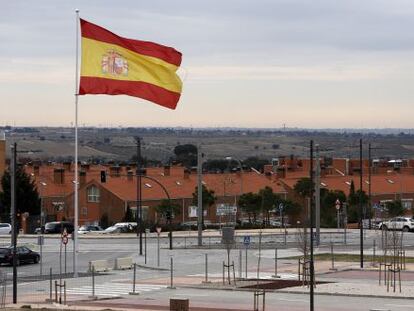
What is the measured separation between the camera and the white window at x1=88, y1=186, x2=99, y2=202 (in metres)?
128

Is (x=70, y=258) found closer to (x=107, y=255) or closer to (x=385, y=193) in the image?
(x=107, y=255)

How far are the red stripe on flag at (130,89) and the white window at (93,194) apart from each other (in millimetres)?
81306

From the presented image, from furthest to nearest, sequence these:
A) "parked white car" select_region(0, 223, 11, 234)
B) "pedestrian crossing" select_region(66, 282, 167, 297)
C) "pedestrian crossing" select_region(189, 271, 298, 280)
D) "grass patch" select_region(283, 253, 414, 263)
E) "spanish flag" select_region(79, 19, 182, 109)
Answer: "parked white car" select_region(0, 223, 11, 234)
"grass patch" select_region(283, 253, 414, 263)
"pedestrian crossing" select_region(189, 271, 298, 280)
"pedestrian crossing" select_region(66, 282, 167, 297)
"spanish flag" select_region(79, 19, 182, 109)

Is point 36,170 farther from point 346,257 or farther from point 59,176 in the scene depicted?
point 346,257

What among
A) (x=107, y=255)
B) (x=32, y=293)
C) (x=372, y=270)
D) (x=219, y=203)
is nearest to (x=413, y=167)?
(x=219, y=203)

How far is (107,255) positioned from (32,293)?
90.3 ft

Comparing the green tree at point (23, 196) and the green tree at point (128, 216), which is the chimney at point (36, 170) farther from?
the green tree at point (128, 216)

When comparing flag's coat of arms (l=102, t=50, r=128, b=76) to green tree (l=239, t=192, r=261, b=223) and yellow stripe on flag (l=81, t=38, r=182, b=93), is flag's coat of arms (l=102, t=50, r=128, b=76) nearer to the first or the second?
yellow stripe on flag (l=81, t=38, r=182, b=93)

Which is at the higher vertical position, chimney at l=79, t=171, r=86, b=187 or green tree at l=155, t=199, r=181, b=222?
chimney at l=79, t=171, r=86, b=187

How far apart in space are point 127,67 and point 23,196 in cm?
8051

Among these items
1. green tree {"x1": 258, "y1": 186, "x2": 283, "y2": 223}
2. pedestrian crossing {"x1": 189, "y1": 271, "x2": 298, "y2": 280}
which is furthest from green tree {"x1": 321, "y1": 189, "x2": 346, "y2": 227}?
pedestrian crossing {"x1": 189, "y1": 271, "x2": 298, "y2": 280}

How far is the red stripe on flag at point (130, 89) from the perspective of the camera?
4238 centimetres

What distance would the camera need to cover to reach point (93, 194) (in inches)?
5049

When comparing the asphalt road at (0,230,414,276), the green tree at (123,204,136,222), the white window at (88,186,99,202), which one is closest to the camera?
the asphalt road at (0,230,414,276)
